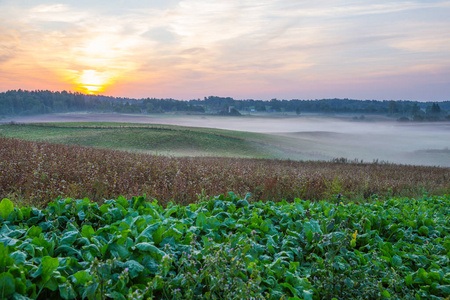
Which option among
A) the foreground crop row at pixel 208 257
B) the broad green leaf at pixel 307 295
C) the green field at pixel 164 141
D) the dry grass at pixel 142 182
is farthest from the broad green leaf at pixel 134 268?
the green field at pixel 164 141

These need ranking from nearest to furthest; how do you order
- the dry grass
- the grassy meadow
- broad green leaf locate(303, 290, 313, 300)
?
the grassy meadow
broad green leaf locate(303, 290, 313, 300)
the dry grass

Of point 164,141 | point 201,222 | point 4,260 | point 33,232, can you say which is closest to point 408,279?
point 201,222

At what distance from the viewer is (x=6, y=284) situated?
7.53 ft

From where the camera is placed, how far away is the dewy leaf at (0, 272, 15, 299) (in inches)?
90.0

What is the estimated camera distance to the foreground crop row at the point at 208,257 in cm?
260

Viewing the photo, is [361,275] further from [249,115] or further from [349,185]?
[249,115]

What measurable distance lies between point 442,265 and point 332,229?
1.49 m

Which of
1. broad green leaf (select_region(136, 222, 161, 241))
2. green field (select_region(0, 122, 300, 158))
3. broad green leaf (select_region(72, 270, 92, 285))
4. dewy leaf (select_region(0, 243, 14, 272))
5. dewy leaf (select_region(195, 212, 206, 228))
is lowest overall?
green field (select_region(0, 122, 300, 158))

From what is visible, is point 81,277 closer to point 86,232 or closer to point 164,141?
point 86,232

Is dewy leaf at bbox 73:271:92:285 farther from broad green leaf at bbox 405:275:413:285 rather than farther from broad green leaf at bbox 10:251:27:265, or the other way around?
broad green leaf at bbox 405:275:413:285

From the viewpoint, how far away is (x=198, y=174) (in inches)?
419

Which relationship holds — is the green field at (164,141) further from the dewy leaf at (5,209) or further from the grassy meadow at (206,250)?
the dewy leaf at (5,209)

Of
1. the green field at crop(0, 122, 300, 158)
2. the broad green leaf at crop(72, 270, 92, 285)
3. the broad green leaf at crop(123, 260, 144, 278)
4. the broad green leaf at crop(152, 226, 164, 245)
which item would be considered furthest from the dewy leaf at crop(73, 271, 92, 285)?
the green field at crop(0, 122, 300, 158)

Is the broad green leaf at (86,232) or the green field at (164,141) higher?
the broad green leaf at (86,232)
